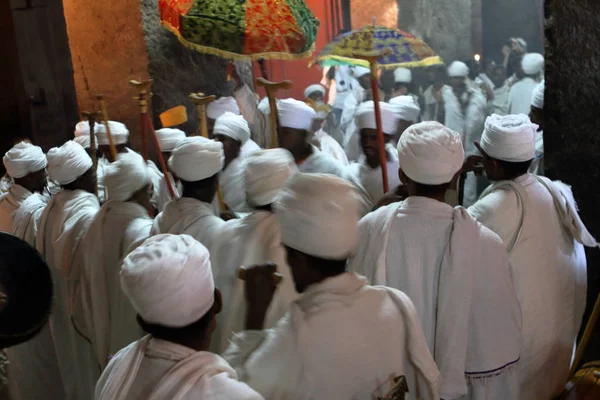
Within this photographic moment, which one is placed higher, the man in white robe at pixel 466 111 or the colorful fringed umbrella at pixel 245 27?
the colorful fringed umbrella at pixel 245 27

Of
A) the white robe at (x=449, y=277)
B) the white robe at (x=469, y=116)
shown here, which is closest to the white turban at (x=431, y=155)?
the white robe at (x=449, y=277)

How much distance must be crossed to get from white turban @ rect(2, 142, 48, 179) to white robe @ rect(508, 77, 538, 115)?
6718mm

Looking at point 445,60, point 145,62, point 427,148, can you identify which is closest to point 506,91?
point 445,60

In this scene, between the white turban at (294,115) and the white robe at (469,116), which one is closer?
the white turban at (294,115)

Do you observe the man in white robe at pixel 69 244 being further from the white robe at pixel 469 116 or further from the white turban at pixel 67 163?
the white robe at pixel 469 116

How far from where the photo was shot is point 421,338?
207 cm

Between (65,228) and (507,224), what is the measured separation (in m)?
2.73

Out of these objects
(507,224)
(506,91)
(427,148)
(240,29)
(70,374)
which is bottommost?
(70,374)

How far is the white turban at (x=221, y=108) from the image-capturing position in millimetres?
6555

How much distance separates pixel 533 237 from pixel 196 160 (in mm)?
1869

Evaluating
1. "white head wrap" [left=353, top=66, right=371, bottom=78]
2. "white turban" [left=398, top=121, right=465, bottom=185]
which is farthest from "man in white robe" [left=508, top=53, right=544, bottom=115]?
"white turban" [left=398, top=121, right=465, bottom=185]

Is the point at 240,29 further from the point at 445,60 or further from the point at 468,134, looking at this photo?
the point at 445,60

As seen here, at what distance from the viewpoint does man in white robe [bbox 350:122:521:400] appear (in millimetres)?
2805

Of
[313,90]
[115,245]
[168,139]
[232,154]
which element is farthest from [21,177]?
[313,90]
